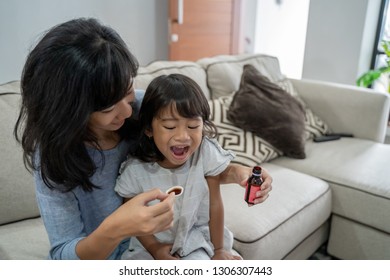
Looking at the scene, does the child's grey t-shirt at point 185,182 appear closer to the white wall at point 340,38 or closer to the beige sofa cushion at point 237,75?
the beige sofa cushion at point 237,75

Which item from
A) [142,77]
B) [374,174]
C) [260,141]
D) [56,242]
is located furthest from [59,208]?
[374,174]

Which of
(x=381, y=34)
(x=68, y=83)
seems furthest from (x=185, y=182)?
(x=381, y=34)

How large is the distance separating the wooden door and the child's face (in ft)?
6.89

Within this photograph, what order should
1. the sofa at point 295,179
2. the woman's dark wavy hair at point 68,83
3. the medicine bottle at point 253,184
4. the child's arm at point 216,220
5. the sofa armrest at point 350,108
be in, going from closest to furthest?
1. the woman's dark wavy hair at point 68,83
2. the medicine bottle at point 253,184
3. the child's arm at point 216,220
4. the sofa at point 295,179
5. the sofa armrest at point 350,108

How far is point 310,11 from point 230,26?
0.74m

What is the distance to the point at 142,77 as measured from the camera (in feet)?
4.51

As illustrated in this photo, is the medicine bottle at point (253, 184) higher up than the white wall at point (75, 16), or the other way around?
the white wall at point (75, 16)

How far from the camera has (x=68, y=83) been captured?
60 centimetres

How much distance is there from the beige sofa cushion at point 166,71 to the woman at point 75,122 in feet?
2.14

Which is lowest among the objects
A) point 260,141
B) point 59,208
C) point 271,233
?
point 271,233

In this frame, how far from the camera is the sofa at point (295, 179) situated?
39.7 inches

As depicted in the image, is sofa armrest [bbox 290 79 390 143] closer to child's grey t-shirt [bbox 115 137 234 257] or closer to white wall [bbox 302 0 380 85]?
white wall [bbox 302 0 380 85]

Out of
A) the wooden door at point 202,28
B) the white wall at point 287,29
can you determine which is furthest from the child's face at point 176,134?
the wooden door at point 202,28
